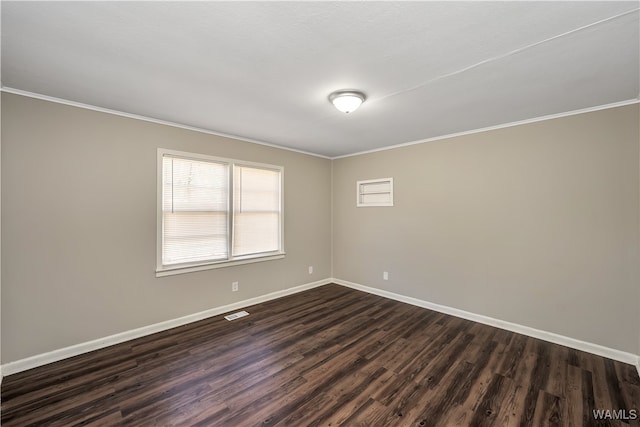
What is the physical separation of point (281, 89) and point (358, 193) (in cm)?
287

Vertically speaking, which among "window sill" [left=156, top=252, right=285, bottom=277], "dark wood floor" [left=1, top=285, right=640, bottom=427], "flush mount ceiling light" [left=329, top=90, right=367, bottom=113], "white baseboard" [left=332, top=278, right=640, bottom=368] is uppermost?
"flush mount ceiling light" [left=329, top=90, right=367, bottom=113]

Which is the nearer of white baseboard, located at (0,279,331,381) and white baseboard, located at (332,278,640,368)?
white baseboard, located at (0,279,331,381)

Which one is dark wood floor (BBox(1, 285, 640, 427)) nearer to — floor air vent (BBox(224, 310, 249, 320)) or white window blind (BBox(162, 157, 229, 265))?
floor air vent (BBox(224, 310, 249, 320))

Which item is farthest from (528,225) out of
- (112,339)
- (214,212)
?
(112,339)

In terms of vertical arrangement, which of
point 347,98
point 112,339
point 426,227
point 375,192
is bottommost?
point 112,339

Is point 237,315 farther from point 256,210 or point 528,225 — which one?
point 528,225

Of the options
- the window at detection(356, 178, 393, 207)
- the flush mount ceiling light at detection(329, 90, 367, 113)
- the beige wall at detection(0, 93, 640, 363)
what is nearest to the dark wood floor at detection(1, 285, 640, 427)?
the beige wall at detection(0, 93, 640, 363)

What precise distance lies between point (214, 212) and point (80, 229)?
1417 millimetres

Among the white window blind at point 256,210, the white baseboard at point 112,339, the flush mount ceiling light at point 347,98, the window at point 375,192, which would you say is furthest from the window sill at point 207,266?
the flush mount ceiling light at point 347,98

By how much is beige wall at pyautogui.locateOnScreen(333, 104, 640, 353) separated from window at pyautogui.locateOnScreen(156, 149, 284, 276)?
1969mm

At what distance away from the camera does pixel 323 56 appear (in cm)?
184

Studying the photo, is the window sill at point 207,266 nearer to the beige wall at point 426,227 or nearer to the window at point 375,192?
the beige wall at point 426,227

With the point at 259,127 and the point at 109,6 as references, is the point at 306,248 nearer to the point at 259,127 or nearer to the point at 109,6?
the point at 259,127

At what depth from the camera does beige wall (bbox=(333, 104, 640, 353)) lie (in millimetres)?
2623
